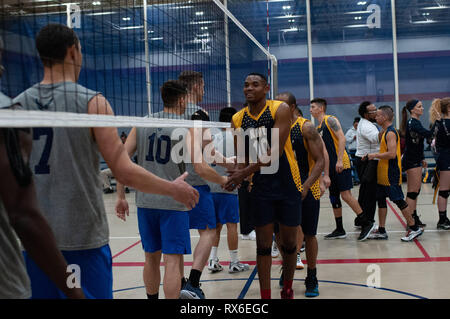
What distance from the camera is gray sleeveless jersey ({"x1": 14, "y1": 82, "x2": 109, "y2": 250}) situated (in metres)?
1.88

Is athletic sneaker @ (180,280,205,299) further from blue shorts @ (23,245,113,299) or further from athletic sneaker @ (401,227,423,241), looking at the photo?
athletic sneaker @ (401,227,423,241)

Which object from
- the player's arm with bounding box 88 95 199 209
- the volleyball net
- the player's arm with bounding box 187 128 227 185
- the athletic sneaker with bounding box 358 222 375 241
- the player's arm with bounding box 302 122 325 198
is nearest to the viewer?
the player's arm with bounding box 88 95 199 209

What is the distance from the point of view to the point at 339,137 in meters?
6.00

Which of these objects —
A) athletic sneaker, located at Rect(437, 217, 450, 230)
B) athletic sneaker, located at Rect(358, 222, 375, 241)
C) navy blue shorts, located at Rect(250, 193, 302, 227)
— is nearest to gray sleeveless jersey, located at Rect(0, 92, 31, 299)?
navy blue shorts, located at Rect(250, 193, 302, 227)

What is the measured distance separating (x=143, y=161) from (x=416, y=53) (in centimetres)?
1171

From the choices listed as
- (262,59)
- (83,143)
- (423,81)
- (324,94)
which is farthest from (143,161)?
(423,81)

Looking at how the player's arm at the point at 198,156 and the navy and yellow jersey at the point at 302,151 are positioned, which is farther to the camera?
the navy and yellow jersey at the point at 302,151

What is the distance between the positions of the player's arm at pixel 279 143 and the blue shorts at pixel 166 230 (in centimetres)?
45

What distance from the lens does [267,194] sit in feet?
11.5

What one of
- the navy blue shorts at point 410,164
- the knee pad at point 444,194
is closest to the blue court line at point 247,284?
the navy blue shorts at point 410,164

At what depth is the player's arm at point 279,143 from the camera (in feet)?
11.2

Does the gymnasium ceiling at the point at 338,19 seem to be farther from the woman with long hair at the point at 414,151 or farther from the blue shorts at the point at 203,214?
the blue shorts at the point at 203,214

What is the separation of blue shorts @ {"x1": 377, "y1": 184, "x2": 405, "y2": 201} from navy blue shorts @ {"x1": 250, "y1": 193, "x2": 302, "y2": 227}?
291cm

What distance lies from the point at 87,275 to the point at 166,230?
1407mm
